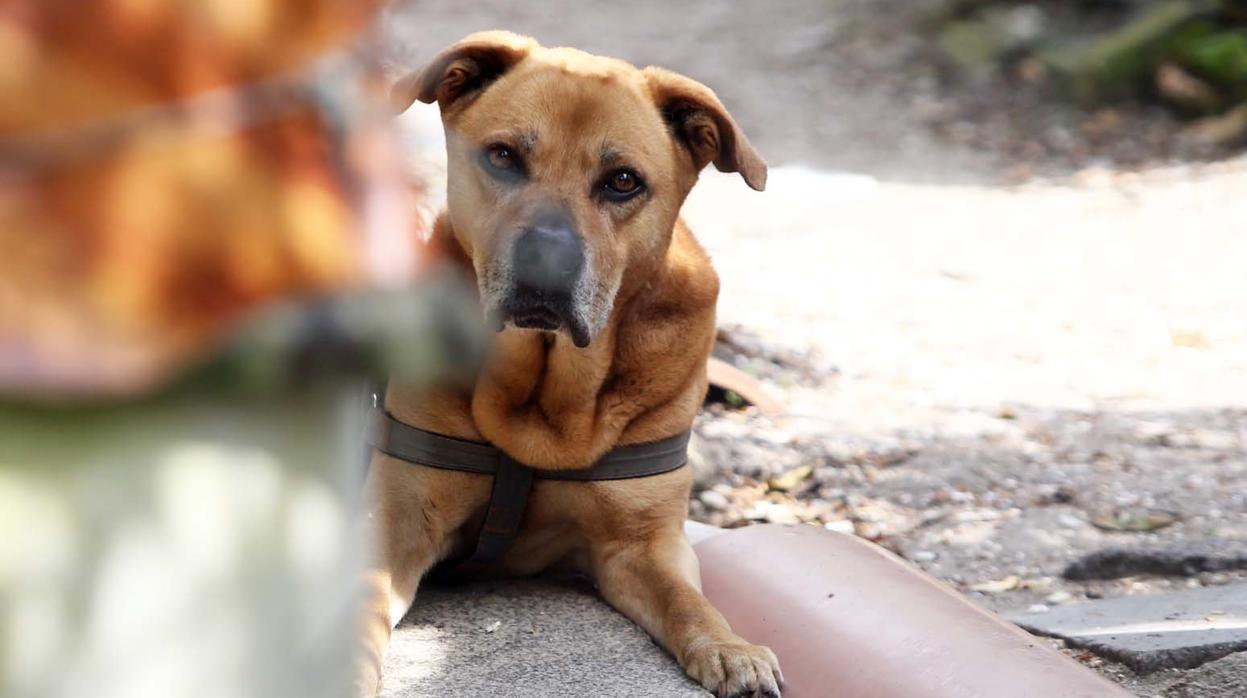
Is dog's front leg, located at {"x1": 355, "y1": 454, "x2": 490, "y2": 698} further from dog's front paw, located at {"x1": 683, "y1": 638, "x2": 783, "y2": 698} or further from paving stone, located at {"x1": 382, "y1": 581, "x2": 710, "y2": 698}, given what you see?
dog's front paw, located at {"x1": 683, "y1": 638, "x2": 783, "y2": 698}

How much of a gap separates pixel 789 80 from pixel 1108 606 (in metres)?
7.95

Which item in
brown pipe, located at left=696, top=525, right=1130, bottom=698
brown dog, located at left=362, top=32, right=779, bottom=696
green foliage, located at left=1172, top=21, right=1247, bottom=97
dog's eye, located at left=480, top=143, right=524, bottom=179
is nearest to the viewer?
brown pipe, located at left=696, top=525, right=1130, bottom=698

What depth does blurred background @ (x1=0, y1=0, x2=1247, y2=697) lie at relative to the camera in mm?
488

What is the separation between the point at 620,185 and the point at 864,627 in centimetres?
115

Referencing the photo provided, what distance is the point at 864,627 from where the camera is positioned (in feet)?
9.42

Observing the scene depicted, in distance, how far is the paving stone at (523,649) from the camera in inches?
112

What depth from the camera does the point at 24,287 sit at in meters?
0.47

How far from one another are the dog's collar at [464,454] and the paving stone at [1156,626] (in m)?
1.03

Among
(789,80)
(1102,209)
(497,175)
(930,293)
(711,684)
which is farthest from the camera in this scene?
(789,80)

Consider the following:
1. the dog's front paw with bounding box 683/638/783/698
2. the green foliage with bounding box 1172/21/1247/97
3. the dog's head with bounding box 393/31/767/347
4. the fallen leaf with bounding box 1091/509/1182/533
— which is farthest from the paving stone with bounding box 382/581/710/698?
the green foliage with bounding box 1172/21/1247/97

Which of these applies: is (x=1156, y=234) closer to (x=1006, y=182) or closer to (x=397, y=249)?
(x=1006, y=182)

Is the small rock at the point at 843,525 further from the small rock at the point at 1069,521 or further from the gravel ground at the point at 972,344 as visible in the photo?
the small rock at the point at 1069,521

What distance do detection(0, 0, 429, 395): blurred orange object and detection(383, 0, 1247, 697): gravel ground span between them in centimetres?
11

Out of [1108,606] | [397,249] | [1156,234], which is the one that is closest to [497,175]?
[1108,606]
